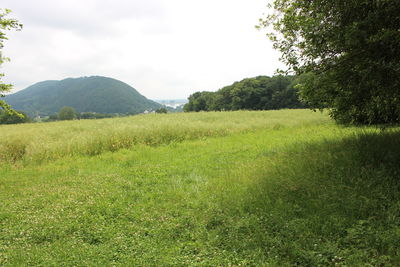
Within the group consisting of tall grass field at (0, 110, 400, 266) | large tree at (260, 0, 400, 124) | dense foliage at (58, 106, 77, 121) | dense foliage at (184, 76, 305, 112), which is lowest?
tall grass field at (0, 110, 400, 266)

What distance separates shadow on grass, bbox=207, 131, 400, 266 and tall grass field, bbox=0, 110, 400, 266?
21mm

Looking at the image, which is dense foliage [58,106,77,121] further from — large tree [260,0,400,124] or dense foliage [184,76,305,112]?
large tree [260,0,400,124]

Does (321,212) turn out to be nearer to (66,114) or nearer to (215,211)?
(215,211)

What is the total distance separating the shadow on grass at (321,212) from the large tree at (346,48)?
1971 mm

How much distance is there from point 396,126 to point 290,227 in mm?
10282

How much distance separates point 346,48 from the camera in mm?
6039

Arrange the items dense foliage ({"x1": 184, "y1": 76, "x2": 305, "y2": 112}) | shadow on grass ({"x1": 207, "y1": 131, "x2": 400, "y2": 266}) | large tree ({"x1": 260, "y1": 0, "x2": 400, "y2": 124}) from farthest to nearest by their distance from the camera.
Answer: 1. dense foliage ({"x1": 184, "y1": 76, "x2": 305, "y2": 112})
2. large tree ({"x1": 260, "y1": 0, "x2": 400, "y2": 124})
3. shadow on grass ({"x1": 207, "y1": 131, "x2": 400, "y2": 266})

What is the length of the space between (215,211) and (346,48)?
18.0ft

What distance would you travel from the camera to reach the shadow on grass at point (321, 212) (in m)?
3.83

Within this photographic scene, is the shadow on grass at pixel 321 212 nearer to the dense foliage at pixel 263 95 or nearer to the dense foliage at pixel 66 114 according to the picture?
the dense foliage at pixel 263 95

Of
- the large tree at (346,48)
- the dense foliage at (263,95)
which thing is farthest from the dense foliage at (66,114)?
the large tree at (346,48)

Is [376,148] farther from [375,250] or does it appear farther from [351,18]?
[375,250]

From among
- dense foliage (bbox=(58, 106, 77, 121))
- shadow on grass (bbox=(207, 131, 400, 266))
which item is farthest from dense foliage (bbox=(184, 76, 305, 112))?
shadow on grass (bbox=(207, 131, 400, 266))

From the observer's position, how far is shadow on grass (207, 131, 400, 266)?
3.83 metres
